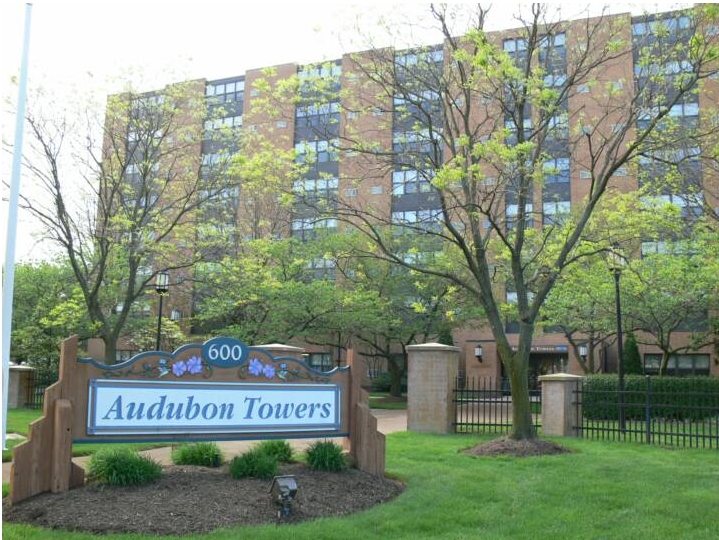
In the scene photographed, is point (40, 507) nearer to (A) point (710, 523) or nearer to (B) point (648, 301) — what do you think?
(A) point (710, 523)

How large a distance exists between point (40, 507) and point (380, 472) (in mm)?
4410

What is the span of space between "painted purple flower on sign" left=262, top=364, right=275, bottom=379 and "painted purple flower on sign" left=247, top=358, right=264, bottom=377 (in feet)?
0.20

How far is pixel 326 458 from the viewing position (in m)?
9.41

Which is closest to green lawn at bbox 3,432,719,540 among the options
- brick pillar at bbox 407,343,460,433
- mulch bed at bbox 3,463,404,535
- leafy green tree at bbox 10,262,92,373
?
mulch bed at bbox 3,463,404,535

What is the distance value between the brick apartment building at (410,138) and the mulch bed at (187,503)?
22.3 feet

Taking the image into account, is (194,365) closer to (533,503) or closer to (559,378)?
(533,503)

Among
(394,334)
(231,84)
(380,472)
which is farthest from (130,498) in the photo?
(231,84)

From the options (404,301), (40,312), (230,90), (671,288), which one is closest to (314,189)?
(671,288)

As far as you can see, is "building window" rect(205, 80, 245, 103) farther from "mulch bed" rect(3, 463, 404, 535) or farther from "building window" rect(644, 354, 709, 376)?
"mulch bed" rect(3, 463, 404, 535)

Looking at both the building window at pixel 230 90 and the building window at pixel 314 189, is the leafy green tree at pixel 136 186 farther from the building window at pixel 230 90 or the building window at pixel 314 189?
the building window at pixel 230 90

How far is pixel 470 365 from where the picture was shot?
48.3 m

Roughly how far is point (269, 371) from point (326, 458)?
1.42m

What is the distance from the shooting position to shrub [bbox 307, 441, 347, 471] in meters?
9.41

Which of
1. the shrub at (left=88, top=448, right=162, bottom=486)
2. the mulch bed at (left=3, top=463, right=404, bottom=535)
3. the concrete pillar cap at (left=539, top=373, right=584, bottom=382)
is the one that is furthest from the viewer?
the concrete pillar cap at (left=539, top=373, right=584, bottom=382)
